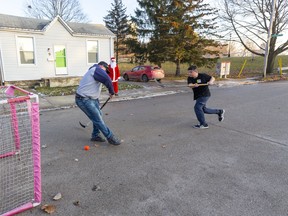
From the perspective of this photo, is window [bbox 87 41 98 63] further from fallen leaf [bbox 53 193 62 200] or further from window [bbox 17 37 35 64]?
fallen leaf [bbox 53 193 62 200]

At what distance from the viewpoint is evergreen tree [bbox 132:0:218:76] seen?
18.5 m

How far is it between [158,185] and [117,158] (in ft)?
3.87

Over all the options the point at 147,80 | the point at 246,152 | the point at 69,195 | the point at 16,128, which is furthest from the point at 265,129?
the point at 147,80

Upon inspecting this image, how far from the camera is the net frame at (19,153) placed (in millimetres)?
2695

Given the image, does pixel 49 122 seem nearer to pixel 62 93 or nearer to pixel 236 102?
pixel 62 93

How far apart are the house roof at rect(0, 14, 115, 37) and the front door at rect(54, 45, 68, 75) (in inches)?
49.9

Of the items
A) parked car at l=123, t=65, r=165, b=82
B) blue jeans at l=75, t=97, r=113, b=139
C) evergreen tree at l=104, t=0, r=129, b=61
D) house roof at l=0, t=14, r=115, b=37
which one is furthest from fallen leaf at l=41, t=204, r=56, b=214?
evergreen tree at l=104, t=0, r=129, b=61

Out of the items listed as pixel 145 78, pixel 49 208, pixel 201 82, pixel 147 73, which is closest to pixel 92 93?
pixel 49 208

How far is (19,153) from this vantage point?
4070mm

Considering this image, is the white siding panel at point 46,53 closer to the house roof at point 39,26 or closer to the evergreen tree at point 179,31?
the house roof at point 39,26

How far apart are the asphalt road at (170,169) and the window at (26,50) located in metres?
8.75

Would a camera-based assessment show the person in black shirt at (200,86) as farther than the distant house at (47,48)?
No

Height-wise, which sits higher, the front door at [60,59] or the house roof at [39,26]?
the house roof at [39,26]

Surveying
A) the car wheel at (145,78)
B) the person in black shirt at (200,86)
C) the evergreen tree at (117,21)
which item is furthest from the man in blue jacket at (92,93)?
the evergreen tree at (117,21)
